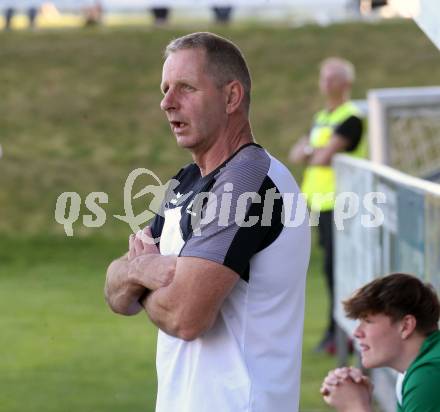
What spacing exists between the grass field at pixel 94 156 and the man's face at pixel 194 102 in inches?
177

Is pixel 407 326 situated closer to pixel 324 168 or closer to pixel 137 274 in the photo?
pixel 137 274

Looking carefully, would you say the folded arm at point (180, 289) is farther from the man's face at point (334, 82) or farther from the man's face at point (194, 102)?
the man's face at point (334, 82)

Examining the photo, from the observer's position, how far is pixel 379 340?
3.83 m

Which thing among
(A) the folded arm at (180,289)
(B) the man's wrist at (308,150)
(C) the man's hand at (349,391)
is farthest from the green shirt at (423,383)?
(B) the man's wrist at (308,150)

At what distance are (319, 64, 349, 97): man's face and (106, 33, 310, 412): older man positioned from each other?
21.9 feet

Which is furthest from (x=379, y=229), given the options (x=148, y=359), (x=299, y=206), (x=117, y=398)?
(x=299, y=206)

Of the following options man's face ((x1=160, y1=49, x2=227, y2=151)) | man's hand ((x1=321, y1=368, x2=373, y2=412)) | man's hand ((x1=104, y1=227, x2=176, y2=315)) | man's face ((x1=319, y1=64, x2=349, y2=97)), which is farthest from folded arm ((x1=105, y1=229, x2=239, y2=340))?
man's face ((x1=319, y1=64, x2=349, y2=97))

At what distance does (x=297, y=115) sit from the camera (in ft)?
76.0

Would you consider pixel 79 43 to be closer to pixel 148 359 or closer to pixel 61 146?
pixel 61 146

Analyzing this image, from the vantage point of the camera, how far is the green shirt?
3479 millimetres

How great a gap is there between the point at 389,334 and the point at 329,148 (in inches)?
234

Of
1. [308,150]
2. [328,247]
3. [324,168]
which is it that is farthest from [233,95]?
[308,150]

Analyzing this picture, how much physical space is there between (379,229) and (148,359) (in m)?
3.04

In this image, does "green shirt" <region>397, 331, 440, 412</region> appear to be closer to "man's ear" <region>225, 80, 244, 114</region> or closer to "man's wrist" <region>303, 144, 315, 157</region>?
"man's ear" <region>225, 80, 244, 114</region>
